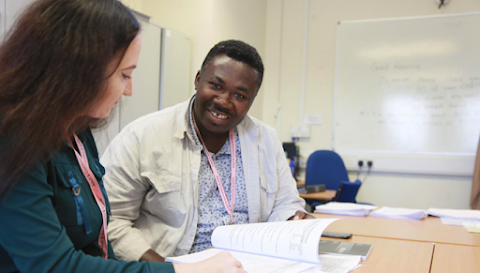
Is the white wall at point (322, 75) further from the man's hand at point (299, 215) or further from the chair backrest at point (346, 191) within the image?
the man's hand at point (299, 215)

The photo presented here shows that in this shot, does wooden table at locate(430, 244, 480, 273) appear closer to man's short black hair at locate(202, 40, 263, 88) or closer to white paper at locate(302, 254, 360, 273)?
white paper at locate(302, 254, 360, 273)

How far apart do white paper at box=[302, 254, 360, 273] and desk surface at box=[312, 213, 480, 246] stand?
42 centimetres

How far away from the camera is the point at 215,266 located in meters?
0.87

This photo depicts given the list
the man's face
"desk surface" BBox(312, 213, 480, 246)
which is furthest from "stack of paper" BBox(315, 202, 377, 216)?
the man's face

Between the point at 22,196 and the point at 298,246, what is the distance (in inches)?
28.2

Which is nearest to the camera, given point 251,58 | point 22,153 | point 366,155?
point 22,153

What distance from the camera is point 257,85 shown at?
169cm

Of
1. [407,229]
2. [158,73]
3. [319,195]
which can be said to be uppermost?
[158,73]

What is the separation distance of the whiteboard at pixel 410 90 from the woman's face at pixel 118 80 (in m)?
3.98

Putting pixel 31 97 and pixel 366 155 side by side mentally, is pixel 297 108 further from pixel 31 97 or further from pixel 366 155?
pixel 31 97

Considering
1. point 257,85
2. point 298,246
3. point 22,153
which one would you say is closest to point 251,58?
point 257,85

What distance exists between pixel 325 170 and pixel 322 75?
1212mm

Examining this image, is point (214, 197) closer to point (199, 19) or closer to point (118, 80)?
point (118, 80)

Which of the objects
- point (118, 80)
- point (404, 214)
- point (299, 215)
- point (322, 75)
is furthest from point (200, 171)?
point (322, 75)
